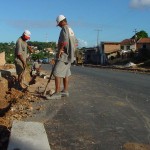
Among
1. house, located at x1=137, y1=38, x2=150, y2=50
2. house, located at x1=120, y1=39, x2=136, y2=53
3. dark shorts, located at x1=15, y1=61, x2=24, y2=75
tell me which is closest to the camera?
dark shorts, located at x1=15, y1=61, x2=24, y2=75

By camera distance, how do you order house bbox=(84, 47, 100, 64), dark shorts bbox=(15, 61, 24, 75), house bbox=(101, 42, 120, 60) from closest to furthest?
dark shorts bbox=(15, 61, 24, 75) < house bbox=(101, 42, 120, 60) < house bbox=(84, 47, 100, 64)

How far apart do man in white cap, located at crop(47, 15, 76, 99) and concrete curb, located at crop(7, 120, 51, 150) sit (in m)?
3.30

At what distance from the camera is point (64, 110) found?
26.3 feet

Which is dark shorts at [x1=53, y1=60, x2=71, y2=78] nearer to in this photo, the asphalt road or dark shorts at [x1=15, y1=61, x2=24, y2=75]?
the asphalt road

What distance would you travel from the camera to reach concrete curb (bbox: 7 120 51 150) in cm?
506

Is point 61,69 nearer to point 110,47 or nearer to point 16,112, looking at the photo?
point 16,112

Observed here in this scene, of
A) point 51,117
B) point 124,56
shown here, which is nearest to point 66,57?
point 51,117

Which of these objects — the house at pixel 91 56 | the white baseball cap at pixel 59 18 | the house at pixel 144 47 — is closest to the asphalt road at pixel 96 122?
the white baseball cap at pixel 59 18

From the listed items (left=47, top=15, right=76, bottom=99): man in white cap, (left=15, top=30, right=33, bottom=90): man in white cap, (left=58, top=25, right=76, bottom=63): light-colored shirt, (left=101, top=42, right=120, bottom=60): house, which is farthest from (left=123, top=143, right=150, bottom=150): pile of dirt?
(left=101, top=42, right=120, bottom=60): house

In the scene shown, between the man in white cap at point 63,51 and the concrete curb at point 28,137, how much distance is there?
3.30m

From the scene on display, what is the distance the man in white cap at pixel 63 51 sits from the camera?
9391mm

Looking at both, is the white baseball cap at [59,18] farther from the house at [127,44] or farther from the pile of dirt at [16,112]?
the house at [127,44]

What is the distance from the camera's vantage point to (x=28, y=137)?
18.0 ft

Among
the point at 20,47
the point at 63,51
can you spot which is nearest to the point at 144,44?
the point at 20,47
